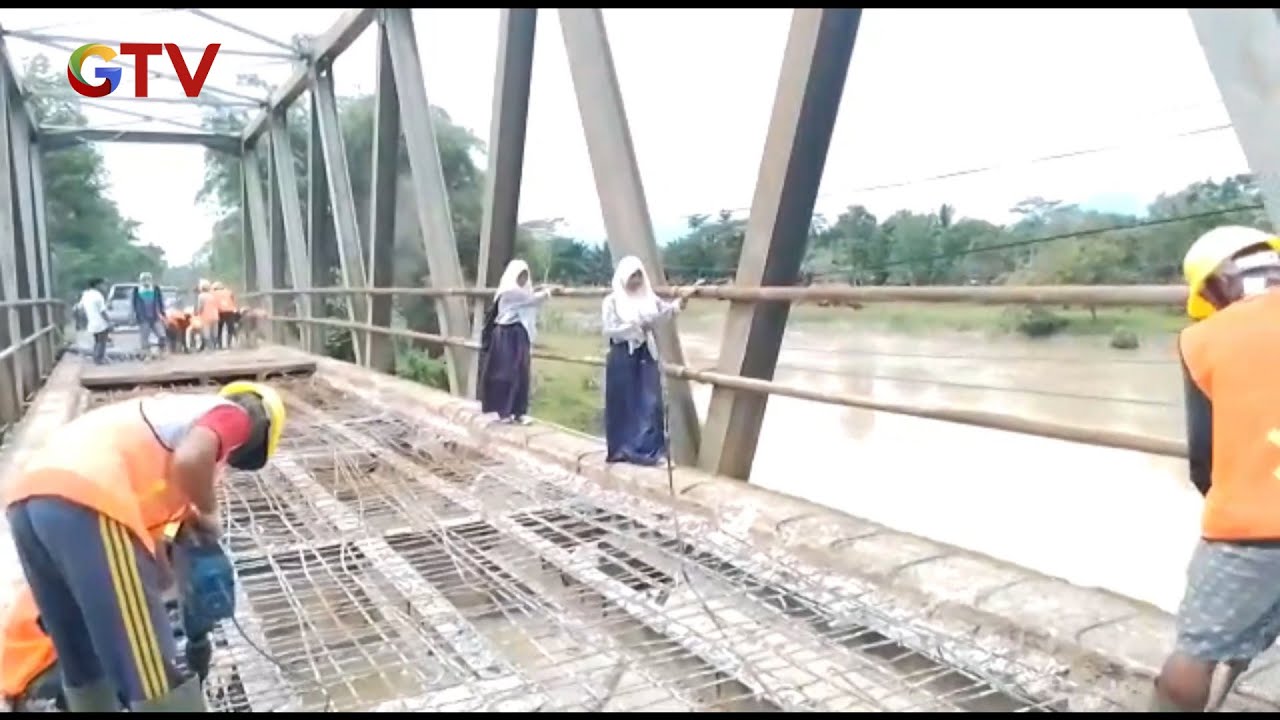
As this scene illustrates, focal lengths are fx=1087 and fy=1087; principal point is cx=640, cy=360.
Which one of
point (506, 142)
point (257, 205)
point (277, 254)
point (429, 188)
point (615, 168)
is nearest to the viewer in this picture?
point (615, 168)

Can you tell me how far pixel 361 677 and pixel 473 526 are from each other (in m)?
1.38

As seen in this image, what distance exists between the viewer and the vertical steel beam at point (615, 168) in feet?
15.8

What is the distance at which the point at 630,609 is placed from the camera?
2.95m

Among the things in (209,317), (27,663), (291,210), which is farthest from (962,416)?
(209,317)

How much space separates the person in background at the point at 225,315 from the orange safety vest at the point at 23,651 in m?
13.4

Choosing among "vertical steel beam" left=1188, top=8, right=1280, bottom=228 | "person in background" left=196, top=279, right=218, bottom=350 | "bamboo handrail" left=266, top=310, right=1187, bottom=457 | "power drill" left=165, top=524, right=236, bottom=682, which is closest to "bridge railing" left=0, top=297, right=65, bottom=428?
"person in background" left=196, top=279, right=218, bottom=350

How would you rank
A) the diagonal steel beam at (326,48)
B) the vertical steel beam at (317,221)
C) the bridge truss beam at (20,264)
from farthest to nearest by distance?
the vertical steel beam at (317,221), the diagonal steel beam at (326,48), the bridge truss beam at (20,264)

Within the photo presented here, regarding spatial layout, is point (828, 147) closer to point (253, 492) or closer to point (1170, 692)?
point (1170, 692)

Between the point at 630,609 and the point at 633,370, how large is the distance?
1.83 metres

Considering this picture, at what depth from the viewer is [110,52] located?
45.9 ft

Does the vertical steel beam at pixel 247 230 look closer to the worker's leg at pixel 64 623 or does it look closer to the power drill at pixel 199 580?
the power drill at pixel 199 580

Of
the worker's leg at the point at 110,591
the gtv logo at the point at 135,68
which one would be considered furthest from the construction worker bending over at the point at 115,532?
the gtv logo at the point at 135,68

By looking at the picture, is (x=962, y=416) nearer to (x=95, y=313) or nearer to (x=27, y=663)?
(x=27, y=663)

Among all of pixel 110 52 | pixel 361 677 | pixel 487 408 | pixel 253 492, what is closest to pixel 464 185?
pixel 110 52
